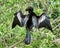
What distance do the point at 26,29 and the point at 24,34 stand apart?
0.22 ft

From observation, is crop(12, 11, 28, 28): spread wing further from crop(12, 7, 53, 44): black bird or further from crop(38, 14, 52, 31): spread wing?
crop(38, 14, 52, 31): spread wing

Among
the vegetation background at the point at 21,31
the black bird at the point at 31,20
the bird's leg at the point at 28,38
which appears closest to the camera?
the black bird at the point at 31,20

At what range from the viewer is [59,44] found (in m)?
2.75

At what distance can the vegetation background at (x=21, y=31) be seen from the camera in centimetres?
259

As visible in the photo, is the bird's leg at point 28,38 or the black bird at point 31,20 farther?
the bird's leg at point 28,38

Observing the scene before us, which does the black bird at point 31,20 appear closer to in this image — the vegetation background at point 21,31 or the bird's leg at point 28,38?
the bird's leg at point 28,38

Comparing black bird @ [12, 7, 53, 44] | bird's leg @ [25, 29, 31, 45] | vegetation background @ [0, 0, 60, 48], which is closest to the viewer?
black bird @ [12, 7, 53, 44]

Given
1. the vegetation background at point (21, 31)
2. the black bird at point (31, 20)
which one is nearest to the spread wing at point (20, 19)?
the black bird at point (31, 20)

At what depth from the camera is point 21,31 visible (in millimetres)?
2666

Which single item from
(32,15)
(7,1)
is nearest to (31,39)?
(32,15)

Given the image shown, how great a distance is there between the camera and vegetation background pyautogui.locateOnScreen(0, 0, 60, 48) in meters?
2.59

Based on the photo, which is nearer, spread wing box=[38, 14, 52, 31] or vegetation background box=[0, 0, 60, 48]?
spread wing box=[38, 14, 52, 31]

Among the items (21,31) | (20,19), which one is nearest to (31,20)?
(20,19)

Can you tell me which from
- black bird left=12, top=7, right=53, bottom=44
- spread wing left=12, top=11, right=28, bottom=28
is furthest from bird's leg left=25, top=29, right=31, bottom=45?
spread wing left=12, top=11, right=28, bottom=28
